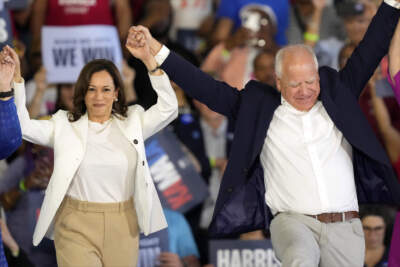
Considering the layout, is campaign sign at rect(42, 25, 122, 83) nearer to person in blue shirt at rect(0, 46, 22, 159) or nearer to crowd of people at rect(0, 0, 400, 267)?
crowd of people at rect(0, 0, 400, 267)

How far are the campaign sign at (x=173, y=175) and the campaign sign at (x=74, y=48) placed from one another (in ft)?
2.95

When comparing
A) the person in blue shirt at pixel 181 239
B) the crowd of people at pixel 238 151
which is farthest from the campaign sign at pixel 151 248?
the crowd of people at pixel 238 151

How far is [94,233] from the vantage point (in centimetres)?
550

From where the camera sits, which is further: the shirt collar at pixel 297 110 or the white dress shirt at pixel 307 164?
the shirt collar at pixel 297 110

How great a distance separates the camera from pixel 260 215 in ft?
18.0

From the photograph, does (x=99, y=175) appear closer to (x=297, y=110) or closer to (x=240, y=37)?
(x=297, y=110)

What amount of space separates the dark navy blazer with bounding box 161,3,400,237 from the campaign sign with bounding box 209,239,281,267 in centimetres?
123

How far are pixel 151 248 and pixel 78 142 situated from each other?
1.53m

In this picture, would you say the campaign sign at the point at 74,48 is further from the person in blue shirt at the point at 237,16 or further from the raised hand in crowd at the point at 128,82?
the person in blue shirt at the point at 237,16

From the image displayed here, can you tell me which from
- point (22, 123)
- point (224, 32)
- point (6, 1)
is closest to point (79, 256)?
point (22, 123)

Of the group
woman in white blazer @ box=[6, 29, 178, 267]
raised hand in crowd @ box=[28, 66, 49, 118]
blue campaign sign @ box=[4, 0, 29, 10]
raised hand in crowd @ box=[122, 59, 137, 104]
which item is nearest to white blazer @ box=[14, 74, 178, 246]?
woman in white blazer @ box=[6, 29, 178, 267]

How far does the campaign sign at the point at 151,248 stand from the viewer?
266 inches

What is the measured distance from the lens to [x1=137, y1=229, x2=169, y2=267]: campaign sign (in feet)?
22.1

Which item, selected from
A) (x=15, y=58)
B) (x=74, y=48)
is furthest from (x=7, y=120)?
(x=74, y=48)
